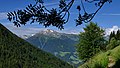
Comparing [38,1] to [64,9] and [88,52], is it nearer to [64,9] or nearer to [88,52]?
[64,9]

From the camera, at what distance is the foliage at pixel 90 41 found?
2950 inches

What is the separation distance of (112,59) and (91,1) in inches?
214

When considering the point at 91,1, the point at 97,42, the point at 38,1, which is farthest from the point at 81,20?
the point at 97,42

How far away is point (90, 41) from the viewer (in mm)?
76750

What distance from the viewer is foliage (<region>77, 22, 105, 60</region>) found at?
74.9m

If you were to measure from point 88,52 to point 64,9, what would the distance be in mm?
66155

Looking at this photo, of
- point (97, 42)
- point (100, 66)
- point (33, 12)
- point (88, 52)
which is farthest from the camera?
point (97, 42)

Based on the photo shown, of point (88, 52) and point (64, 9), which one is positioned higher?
point (64, 9)

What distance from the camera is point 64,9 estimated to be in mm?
8969

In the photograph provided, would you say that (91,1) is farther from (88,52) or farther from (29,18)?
(88,52)

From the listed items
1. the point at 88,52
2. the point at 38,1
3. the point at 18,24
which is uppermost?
the point at 38,1

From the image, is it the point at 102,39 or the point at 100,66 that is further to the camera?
the point at 102,39

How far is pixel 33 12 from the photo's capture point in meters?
8.86

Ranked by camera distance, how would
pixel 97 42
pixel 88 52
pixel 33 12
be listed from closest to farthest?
pixel 33 12
pixel 88 52
pixel 97 42
